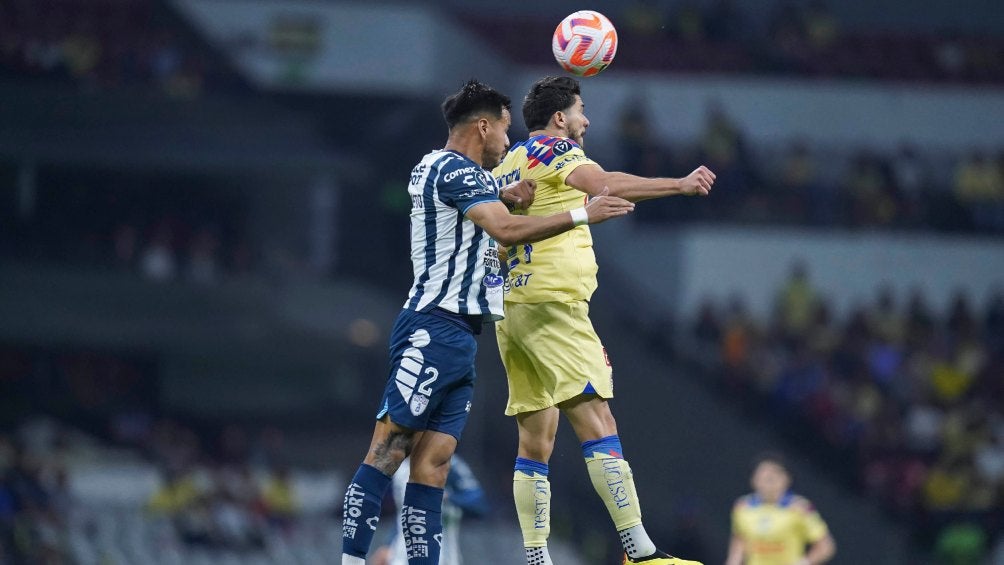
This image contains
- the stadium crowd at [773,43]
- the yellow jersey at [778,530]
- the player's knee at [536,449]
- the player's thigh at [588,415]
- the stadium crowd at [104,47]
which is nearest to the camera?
the player's thigh at [588,415]

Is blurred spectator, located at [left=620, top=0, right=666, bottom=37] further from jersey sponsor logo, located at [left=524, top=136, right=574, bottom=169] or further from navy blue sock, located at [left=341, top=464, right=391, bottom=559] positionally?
navy blue sock, located at [left=341, top=464, right=391, bottom=559]

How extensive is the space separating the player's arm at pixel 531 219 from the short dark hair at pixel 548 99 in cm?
91

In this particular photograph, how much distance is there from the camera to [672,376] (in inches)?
882

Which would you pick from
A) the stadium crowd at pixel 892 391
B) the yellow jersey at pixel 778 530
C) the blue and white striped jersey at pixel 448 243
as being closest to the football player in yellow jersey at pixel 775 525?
the yellow jersey at pixel 778 530

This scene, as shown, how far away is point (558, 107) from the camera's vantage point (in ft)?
28.0

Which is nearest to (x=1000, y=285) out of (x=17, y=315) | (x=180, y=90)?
(x=180, y=90)

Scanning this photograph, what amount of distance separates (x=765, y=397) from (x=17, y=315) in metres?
10.8

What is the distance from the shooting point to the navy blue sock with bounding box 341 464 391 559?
7.72 meters

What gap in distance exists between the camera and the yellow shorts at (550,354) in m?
8.27

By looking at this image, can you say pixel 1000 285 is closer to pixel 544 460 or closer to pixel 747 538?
pixel 747 538

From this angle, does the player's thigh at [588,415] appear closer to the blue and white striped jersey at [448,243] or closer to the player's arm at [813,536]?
the blue and white striped jersey at [448,243]

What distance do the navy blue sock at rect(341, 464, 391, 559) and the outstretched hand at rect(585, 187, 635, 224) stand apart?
64.5 inches

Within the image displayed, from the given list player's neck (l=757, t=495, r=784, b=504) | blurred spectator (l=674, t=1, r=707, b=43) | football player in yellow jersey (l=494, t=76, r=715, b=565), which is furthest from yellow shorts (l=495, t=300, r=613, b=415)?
blurred spectator (l=674, t=1, r=707, b=43)

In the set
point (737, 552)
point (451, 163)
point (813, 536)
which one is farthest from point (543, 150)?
point (813, 536)
